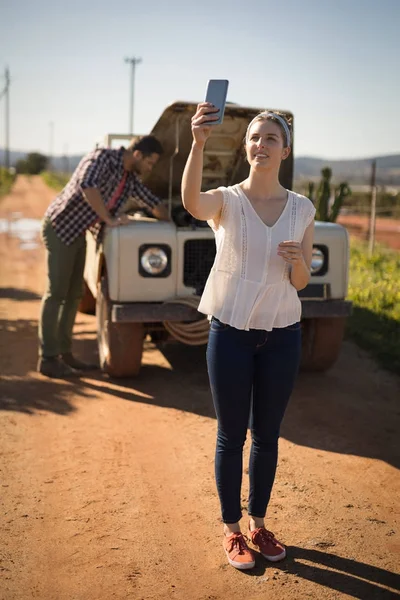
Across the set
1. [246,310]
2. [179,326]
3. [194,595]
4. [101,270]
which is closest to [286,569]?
[194,595]

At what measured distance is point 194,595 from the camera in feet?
9.86

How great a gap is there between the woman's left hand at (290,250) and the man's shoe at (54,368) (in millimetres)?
3493

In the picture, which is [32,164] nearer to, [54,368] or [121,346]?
[54,368]

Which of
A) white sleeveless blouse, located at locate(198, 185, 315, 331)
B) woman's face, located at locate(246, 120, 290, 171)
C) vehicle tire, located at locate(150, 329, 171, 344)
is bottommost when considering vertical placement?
vehicle tire, located at locate(150, 329, 171, 344)

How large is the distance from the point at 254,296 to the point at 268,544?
1163 mm

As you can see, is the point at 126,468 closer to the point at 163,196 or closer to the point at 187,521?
the point at 187,521

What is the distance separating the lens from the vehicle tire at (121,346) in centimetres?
576

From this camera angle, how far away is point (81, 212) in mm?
5844

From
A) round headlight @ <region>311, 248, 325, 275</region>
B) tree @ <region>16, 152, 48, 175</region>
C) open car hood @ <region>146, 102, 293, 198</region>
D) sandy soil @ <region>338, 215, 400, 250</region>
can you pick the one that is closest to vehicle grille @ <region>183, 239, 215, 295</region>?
open car hood @ <region>146, 102, 293, 198</region>

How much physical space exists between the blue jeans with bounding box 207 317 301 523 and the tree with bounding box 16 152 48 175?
104318mm

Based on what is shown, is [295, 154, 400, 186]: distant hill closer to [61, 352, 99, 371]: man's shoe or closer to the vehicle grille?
the vehicle grille

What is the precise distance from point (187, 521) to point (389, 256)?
39.6 feet

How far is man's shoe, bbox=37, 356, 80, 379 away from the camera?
6082 millimetres

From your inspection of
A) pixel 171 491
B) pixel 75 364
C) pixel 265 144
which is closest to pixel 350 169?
pixel 75 364
